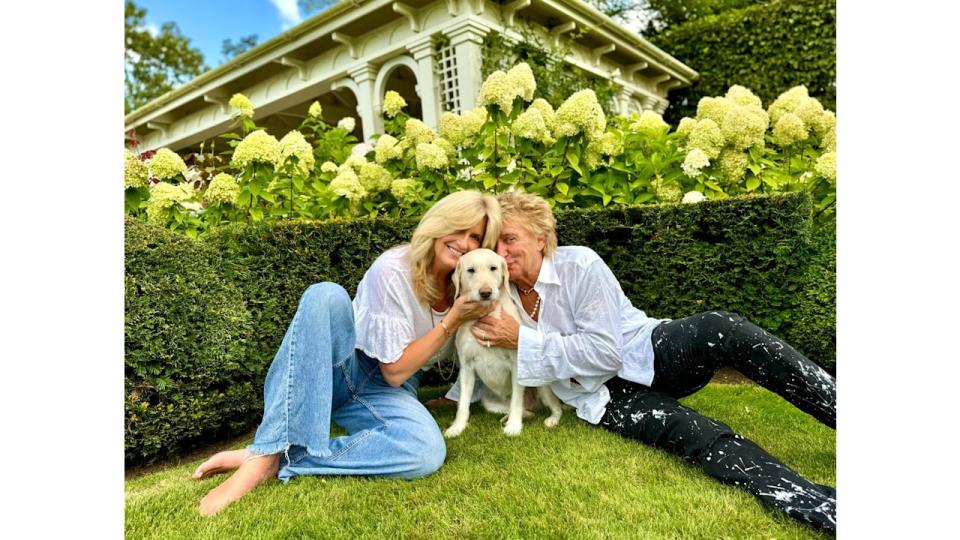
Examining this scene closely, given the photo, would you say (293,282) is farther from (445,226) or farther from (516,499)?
(516,499)

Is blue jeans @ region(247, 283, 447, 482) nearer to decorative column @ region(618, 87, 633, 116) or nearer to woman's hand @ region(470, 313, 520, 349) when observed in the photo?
woman's hand @ region(470, 313, 520, 349)

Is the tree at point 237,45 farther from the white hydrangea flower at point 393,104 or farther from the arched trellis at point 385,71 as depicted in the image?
the white hydrangea flower at point 393,104

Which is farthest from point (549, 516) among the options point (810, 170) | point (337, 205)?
point (810, 170)

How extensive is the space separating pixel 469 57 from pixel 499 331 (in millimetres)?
5806

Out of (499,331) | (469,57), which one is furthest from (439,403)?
(469,57)

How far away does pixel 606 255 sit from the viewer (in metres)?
4.25

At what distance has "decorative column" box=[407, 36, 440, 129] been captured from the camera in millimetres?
8391

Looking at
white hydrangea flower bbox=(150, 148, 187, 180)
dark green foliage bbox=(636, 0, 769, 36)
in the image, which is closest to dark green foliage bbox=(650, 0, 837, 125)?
dark green foliage bbox=(636, 0, 769, 36)

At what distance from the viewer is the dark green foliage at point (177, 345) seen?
2.91m

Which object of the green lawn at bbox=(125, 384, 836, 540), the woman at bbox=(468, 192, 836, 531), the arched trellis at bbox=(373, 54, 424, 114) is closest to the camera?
the green lawn at bbox=(125, 384, 836, 540)

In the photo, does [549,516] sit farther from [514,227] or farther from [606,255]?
[606,255]

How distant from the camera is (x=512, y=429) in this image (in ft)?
10.7

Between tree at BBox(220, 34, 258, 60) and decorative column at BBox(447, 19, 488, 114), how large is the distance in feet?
32.4
